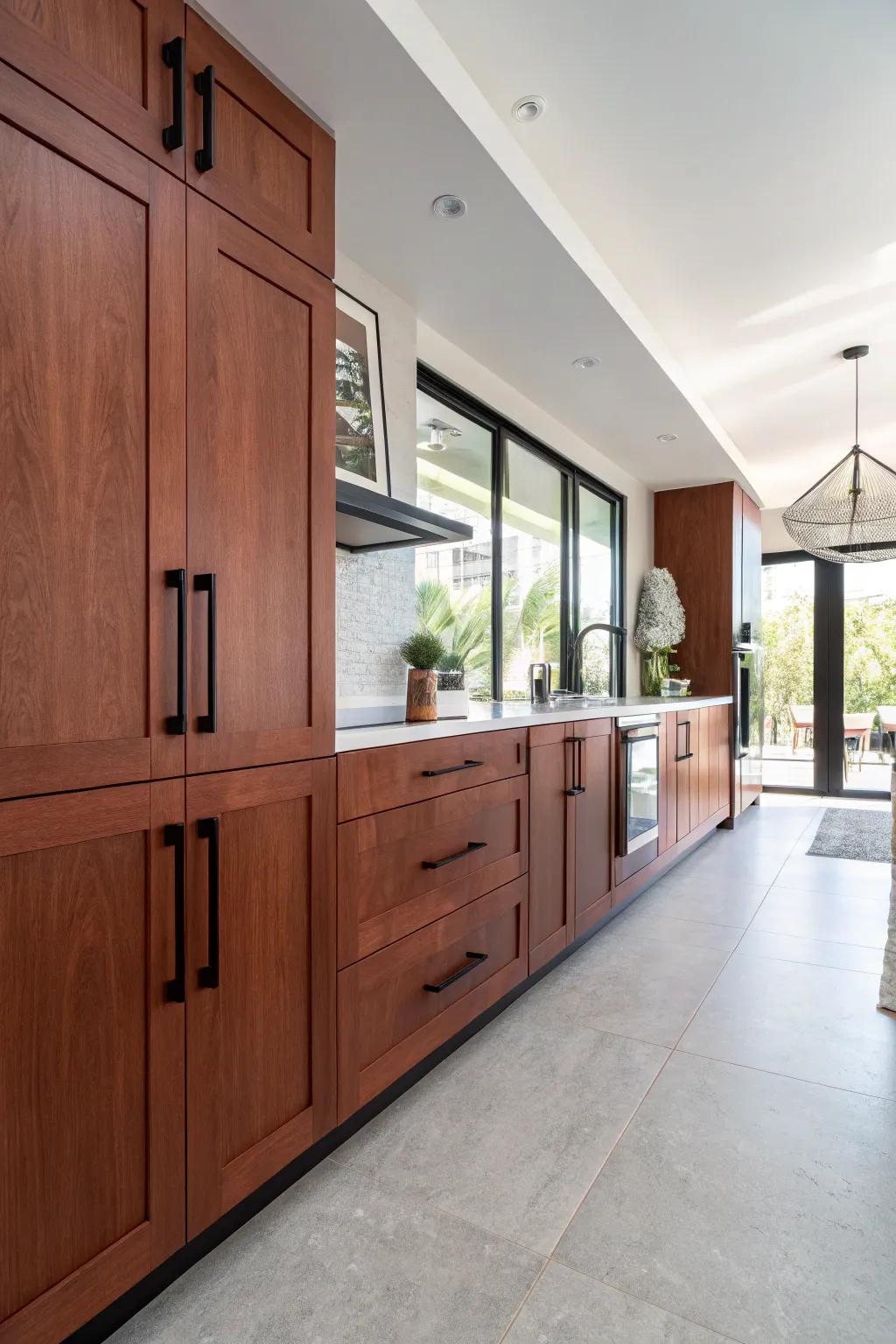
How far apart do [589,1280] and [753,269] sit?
3401mm

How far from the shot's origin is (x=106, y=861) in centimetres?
116

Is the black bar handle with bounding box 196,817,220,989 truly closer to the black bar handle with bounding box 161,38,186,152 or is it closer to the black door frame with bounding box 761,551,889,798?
the black bar handle with bounding box 161,38,186,152

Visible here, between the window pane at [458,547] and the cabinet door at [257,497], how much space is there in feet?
4.65

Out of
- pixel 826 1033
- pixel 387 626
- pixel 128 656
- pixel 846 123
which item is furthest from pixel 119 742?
pixel 846 123

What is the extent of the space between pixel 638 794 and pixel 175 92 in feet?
9.34

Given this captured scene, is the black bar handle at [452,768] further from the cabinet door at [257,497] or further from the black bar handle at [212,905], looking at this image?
the black bar handle at [212,905]

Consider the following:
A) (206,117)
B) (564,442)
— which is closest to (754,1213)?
(206,117)

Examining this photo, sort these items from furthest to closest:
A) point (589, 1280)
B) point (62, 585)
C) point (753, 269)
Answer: point (753, 269), point (589, 1280), point (62, 585)

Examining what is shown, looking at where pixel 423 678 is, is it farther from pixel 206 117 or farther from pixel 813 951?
pixel 813 951

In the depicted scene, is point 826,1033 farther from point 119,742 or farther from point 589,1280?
point 119,742

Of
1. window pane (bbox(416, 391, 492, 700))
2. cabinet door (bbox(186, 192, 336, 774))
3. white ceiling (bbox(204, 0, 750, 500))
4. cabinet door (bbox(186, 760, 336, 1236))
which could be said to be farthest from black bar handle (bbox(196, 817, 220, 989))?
window pane (bbox(416, 391, 492, 700))

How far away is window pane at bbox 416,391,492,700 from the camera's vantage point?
10.4ft

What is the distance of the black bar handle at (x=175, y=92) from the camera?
4.21 ft

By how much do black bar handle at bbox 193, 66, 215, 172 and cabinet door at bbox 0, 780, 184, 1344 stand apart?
1.09 meters
